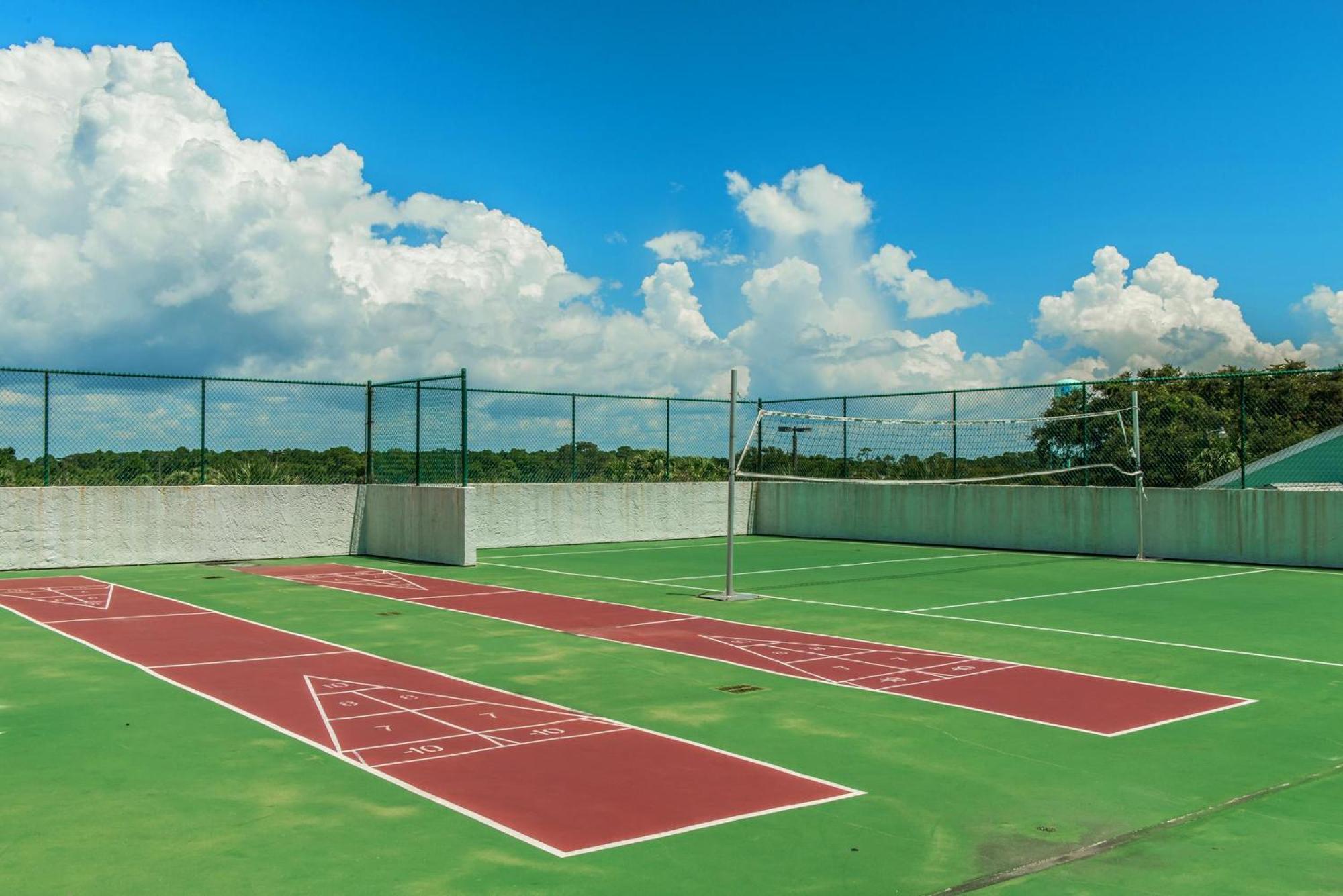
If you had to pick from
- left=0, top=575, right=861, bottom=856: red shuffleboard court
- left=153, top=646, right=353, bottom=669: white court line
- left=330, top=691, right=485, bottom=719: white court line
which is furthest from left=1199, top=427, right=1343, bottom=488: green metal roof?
left=330, top=691, right=485, bottom=719: white court line

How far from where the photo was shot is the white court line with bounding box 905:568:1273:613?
1510cm

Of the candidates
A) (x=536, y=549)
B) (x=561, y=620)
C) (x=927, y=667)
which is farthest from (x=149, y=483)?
(x=927, y=667)

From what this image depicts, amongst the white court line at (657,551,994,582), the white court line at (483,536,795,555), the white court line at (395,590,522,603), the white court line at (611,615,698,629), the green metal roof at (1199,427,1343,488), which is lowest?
the white court line at (611,615,698,629)

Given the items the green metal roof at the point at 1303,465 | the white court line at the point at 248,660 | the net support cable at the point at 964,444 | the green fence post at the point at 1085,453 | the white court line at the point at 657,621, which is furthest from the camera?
the green metal roof at the point at 1303,465

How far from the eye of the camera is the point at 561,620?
44.7ft

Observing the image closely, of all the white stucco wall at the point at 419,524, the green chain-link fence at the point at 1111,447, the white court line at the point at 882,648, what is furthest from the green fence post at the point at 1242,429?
the white stucco wall at the point at 419,524

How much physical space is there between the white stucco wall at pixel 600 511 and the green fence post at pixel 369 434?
223cm

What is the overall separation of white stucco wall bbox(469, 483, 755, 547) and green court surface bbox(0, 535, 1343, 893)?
1144 cm

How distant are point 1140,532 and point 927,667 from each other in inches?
510

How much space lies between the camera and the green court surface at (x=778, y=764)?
5133 mm

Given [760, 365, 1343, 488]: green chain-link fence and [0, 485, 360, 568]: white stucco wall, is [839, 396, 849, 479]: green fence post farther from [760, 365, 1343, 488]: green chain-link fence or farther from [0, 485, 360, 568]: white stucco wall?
[0, 485, 360, 568]: white stucco wall

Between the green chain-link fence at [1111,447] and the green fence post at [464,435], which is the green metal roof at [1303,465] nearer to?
the green chain-link fence at [1111,447]

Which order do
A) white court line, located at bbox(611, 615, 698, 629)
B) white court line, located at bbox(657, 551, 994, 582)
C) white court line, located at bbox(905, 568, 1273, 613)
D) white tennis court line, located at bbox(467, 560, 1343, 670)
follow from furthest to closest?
white court line, located at bbox(657, 551, 994, 582) < white court line, located at bbox(905, 568, 1273, 613) < white court line, located at bbox(611, 615, 698, 629) < white tennis court line, located at bbox(467, 560, 1343, 670)

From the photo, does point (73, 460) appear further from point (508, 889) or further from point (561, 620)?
point (508, 889)
